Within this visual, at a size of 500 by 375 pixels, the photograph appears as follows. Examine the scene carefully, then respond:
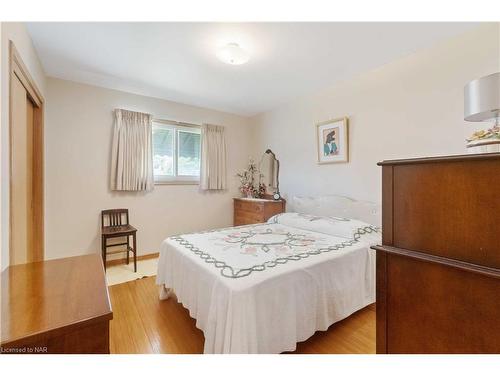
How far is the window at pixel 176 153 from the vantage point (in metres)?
3.65

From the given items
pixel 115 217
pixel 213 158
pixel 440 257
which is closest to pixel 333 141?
pixel 213 158

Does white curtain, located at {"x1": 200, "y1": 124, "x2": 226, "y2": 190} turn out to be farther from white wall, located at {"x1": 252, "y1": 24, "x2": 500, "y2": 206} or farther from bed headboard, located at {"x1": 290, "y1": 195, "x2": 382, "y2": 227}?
bed headboard, located at {"x1": 290, "y1": 195, "x2": 382, "y2": 227}

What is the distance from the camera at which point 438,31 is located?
6.56ft

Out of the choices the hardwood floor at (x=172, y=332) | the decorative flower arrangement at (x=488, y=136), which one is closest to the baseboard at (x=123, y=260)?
the hardwood floor at (x=172, y=332)

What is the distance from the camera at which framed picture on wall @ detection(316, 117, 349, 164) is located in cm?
295

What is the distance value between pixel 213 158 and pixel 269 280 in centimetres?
300

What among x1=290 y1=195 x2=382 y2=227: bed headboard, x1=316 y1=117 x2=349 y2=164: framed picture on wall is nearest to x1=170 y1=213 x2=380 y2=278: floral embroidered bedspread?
x1=290 y1=195 x2=382 y2=227: bed headboard

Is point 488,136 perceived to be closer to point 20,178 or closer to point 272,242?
point 272,242

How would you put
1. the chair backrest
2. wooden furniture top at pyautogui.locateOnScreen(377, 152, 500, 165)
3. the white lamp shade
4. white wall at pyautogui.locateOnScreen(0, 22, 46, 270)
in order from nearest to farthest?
wooden furniture top at pyautogui.locateOnScreen(377, 152, 500, 165) < the white lamp shade < white wall at pyautogui.locateOnScreen(0, 22, 46, 270) < the chair backrest

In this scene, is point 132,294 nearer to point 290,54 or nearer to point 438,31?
point 290,54

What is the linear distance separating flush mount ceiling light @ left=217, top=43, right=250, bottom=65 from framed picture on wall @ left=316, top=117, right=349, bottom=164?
146 cm

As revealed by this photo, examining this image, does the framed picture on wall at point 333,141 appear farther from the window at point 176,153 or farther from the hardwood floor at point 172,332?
the window at point 176,153

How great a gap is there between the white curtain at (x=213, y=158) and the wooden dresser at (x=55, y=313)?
291 centimetres

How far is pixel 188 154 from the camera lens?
155 inches
